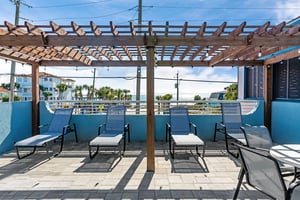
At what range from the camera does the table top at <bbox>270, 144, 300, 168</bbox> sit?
234 centimetres

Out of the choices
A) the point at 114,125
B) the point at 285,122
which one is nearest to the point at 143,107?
the point at 114,125

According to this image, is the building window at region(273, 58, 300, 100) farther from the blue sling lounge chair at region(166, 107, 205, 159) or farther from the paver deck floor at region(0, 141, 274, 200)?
the blue sling lounge chair at region(166, 107, 205, 159)

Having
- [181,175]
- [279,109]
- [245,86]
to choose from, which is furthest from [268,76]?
[181,175]

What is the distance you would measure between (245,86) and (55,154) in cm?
767

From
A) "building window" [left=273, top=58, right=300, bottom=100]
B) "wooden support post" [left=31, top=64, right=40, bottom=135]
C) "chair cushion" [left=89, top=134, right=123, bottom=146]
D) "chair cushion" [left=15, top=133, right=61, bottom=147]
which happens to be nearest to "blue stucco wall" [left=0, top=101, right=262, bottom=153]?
"wooden support post" [left=31, top=64, right=40, bottom=135]

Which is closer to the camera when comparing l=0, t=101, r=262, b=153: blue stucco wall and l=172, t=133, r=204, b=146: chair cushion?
l=172, t=133, r=204, b=146: chair cushion

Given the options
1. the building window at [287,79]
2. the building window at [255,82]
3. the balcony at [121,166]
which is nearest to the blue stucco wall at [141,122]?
the balcony at [121,166]

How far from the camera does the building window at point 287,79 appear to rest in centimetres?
581

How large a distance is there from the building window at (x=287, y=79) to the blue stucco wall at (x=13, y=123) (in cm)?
719

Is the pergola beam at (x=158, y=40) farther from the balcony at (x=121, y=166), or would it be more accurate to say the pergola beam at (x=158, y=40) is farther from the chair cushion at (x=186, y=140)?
the balcony at (x=121, y=166)

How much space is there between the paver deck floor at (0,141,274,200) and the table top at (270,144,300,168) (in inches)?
28.3

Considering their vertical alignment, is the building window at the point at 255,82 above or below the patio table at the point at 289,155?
above

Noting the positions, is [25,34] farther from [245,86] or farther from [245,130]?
[245,86]

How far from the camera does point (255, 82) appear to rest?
27.6 ft
